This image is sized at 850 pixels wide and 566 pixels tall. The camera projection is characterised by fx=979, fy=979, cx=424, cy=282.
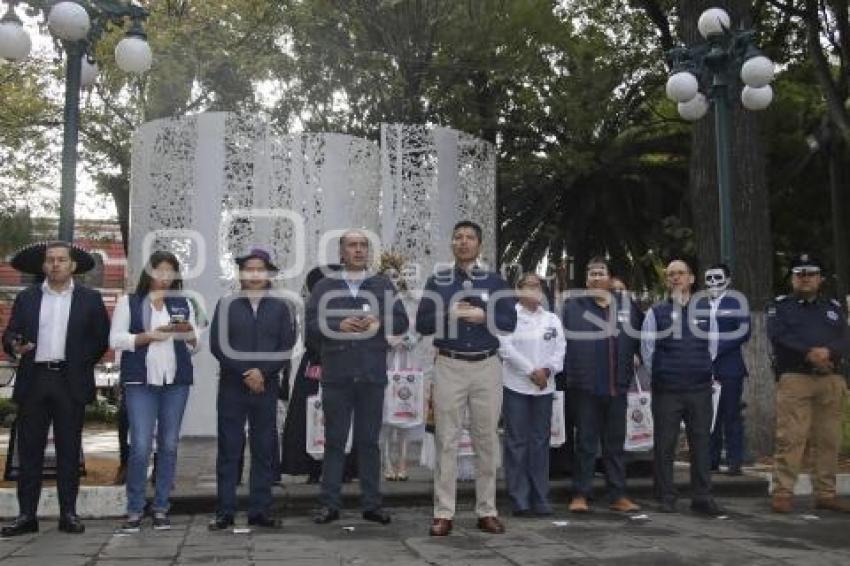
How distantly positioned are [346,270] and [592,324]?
188cm

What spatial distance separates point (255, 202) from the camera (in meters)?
12.1

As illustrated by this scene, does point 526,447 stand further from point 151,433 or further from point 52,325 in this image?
point 52,325

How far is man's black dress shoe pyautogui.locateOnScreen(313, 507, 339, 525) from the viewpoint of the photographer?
665 cm

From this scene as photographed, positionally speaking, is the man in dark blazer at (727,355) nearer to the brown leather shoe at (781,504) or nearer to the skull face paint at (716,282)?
the skull face paint at (716,282)

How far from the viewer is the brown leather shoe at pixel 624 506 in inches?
283

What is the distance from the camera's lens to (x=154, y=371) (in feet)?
21.0

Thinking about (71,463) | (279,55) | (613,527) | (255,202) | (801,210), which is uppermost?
(279,55)

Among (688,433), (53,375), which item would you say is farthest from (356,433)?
(688,433)

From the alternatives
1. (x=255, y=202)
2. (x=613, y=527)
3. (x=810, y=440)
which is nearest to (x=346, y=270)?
(x=613, y=527)

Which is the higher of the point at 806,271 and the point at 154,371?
the point at 806,271

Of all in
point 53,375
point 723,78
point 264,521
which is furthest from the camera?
point 723,78

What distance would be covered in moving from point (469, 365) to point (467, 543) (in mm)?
1145

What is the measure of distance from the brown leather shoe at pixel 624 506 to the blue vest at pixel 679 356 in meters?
0.87

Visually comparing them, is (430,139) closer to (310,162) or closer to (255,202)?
(310,162)
